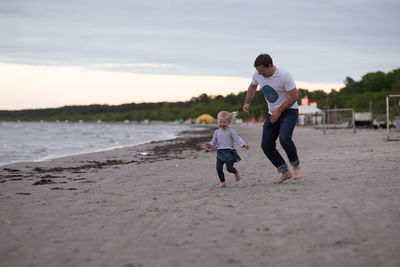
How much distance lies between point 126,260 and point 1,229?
1678 mm

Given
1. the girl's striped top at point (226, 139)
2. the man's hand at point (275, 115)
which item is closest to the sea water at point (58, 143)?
the girl's striped top at point (226, 139)

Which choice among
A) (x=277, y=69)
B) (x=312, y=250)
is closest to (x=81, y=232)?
(x=312, y=250)

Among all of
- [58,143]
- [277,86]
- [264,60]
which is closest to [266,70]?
A: [264,60]

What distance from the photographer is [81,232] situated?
3631mm

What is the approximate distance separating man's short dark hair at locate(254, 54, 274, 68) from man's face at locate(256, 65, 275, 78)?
4cm

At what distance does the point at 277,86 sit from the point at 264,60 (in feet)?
1.30

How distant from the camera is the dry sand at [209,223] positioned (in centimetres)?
285

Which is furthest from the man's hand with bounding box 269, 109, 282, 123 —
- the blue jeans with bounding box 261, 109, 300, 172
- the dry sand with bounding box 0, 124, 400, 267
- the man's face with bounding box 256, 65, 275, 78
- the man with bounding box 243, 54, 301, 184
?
the dry sand with bounding box 0, 124, 400, 267

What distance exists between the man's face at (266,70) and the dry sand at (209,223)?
148 centimetres

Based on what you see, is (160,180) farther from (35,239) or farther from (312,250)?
(312,250)

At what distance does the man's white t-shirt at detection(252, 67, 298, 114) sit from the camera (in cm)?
571

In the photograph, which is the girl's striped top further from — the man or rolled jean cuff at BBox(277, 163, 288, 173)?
rolled jean cuff at BBox(277, 163, 288, 173)

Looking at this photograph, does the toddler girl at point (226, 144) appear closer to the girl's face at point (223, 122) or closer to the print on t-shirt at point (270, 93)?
the girl's face at point (223, 122)

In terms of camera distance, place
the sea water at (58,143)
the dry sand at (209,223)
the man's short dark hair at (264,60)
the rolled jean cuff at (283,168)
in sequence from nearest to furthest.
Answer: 1. the dry sand at (209,223)
2. the man's short dark hair at (264,60)
3. the rolled jean cuff at (283,168)
4. the sea water at (58,143)
